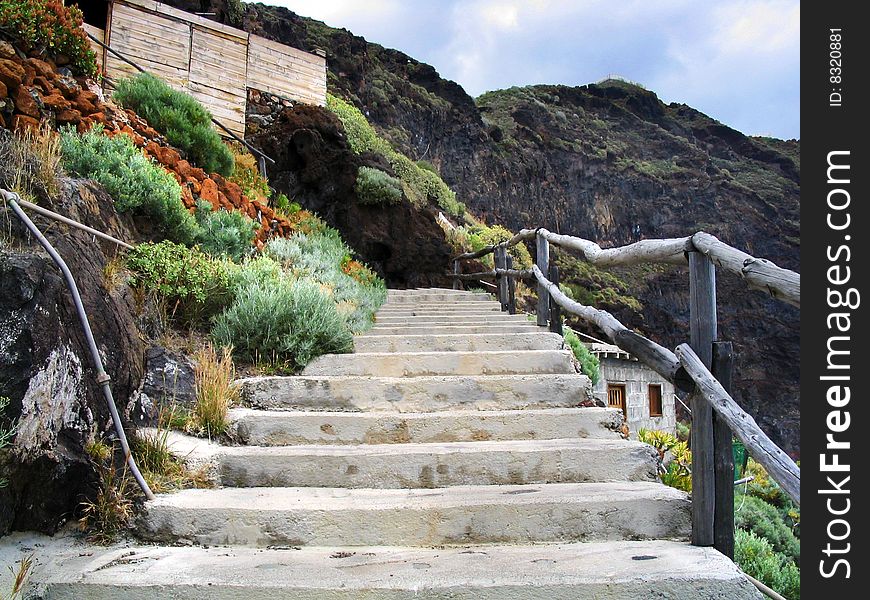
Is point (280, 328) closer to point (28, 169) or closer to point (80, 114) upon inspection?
point (28, 169)

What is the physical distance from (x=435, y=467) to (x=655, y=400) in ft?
55.9

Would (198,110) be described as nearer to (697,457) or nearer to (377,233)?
(377,233)

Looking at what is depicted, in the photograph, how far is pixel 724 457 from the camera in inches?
73.9

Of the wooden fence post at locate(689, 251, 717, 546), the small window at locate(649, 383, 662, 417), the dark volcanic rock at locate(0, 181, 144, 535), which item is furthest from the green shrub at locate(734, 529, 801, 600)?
the small window at locate(649, 383, 662, 417)

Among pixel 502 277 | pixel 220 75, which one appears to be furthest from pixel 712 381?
pixel 220 75

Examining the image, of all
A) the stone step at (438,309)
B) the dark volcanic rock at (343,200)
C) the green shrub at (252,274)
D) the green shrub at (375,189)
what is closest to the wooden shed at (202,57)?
the dark volcanic rock at (343,200)

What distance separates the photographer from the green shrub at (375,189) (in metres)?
12.0

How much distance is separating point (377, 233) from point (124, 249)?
27.8ft

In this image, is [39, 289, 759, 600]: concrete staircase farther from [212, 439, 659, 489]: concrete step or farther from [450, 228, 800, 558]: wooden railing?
[450, 228, 800, 558]: wooden railing

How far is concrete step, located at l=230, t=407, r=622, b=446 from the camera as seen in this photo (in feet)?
9.84

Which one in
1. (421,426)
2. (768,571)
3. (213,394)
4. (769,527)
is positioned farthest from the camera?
(769,527)

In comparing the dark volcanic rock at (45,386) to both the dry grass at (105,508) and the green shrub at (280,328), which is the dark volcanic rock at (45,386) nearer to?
the dry grass at (105,508)

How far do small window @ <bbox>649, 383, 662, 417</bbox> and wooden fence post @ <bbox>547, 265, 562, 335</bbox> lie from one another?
568 inches

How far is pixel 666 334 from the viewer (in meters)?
27.9
